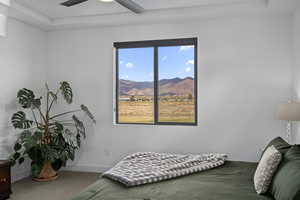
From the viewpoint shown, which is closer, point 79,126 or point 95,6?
point 95,6

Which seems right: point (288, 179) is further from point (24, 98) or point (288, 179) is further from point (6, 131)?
point (6, 131)

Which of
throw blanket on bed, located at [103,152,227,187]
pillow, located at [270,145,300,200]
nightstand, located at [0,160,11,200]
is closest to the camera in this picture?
pillow, located at [270,145,300,200]

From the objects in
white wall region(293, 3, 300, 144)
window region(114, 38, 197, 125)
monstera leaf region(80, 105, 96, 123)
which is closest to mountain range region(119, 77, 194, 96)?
window region(114, 38, 197, 125)

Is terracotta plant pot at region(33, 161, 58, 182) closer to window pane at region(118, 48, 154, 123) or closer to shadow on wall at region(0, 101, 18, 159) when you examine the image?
shadow on wall at region(0, 101, 18, 159)

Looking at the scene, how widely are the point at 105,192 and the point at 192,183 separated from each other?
2.47 feet

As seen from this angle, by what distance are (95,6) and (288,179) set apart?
3507 millimetres

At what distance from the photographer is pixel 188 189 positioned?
2266 mm

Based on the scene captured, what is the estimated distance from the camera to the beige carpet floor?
3.65 meters

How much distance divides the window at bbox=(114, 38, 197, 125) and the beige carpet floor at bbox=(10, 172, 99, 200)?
3.66 feet

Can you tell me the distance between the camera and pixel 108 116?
480 cm

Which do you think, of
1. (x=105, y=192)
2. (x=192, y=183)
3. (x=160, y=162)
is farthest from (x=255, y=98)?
(x=105, y=192)

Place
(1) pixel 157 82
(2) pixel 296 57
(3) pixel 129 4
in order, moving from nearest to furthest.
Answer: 1. (3) pixel 129 4
2. (2) pixel 296 57
3. (1) pixel 157 82

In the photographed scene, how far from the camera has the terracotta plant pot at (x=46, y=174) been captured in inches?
172

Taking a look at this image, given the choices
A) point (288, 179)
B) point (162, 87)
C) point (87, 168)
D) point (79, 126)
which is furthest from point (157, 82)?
point (288, 179)
